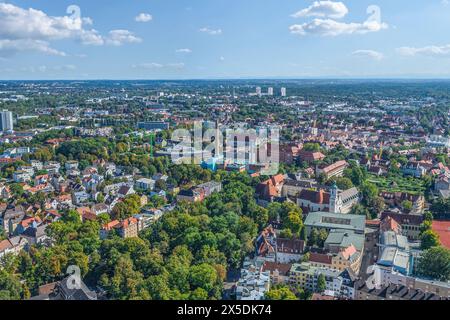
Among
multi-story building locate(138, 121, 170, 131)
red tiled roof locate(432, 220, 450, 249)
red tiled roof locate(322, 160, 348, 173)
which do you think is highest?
multi-story building locate(138, 121, 170, 131)

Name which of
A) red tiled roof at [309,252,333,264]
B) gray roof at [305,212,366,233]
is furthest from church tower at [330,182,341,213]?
red tiled roof at [309,252,333,264]

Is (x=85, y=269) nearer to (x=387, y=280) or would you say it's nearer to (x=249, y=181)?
(x=387, y=280)

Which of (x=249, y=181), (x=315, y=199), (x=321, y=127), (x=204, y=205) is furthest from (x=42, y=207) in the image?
(x=321, y=127)

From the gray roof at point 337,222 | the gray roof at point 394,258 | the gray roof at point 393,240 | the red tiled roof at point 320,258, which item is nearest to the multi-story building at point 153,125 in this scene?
the gray roof at point 337,222

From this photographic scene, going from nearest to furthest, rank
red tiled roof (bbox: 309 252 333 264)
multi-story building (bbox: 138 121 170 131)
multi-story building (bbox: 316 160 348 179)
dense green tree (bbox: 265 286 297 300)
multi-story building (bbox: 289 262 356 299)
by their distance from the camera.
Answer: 1. dense green tree (bbox: 265 286 297 300)
2. multi-story building (bbox: 289 262 356 299)
3. red tiled roof (bbox: 309 252 333 264)
4. multi-story building (bbox: 316 160 348 179)
5. multi-story building (bbox: 138 121 170 131)

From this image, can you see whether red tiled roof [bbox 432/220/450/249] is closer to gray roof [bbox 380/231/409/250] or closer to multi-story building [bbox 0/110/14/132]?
gray roof [bbox 380/231/409/250]
